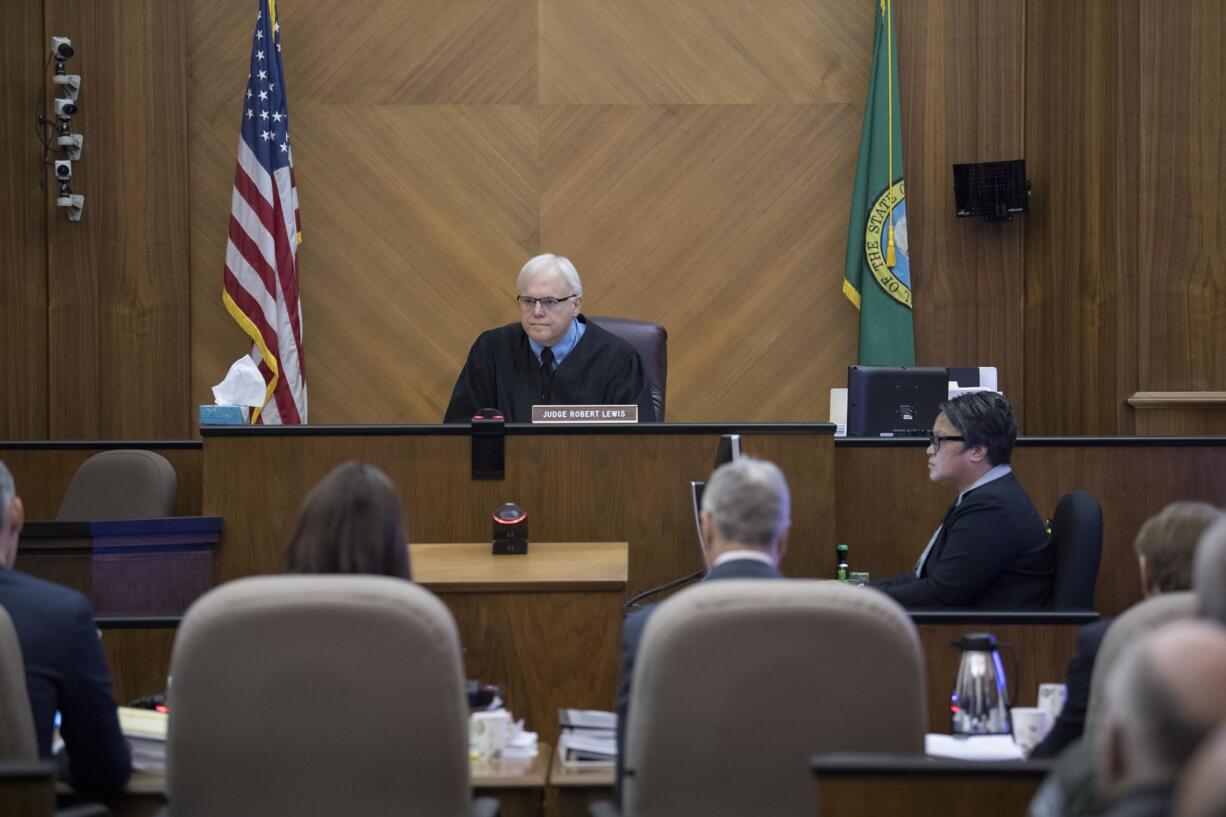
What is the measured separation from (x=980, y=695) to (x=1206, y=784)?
1.78 metres

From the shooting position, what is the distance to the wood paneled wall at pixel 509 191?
792cm

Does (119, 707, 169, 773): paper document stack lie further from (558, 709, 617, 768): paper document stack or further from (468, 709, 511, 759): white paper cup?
(558, 709, 617, 768): paper document stack

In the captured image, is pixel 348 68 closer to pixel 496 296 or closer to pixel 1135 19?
pixel 496 296

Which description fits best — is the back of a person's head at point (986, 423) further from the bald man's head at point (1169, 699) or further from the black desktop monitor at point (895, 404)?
the bald man's head at point (1169, 699)

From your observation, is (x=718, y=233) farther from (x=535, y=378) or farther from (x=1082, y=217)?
(x=535, y=378)

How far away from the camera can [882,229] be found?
789 cm

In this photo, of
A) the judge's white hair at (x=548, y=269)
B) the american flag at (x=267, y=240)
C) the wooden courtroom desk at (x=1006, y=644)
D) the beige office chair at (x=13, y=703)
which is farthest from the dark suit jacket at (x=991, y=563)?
the american flag at (x=267, y=240)

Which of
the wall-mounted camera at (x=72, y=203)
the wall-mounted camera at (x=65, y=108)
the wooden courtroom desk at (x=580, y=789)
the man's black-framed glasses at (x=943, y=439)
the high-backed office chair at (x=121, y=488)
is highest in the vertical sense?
the wall-mounted camera at (x=65, y=108)

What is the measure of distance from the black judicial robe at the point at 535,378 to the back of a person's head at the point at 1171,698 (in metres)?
4.17

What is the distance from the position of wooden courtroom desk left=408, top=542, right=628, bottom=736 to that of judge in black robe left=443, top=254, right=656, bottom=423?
2.16 m

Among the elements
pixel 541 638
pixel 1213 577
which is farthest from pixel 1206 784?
pixel 541 638

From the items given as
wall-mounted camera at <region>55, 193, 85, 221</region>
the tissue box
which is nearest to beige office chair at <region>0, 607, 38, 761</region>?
the tissue box

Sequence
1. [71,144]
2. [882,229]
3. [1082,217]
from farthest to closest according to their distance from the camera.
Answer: [882,229] → [71,144] → [1082,217]

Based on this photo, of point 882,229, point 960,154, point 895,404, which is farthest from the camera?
point 960,154
